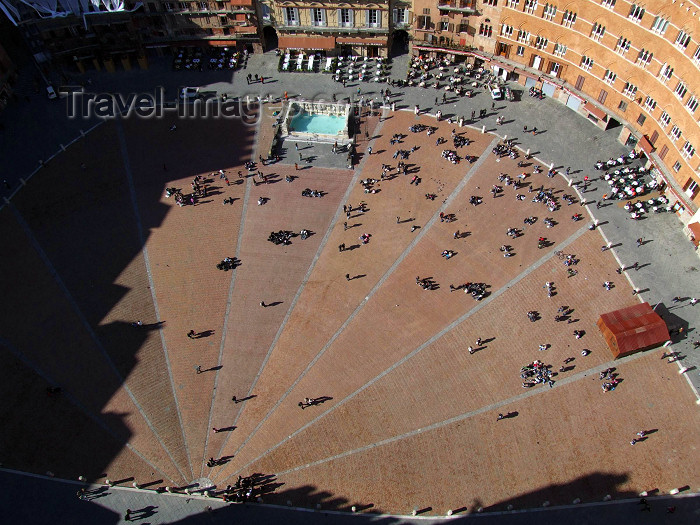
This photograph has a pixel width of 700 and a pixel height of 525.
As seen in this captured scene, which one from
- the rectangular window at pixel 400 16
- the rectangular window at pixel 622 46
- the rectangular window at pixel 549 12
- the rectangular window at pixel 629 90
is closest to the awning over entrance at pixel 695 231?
the rectangular window at pixel 629 90

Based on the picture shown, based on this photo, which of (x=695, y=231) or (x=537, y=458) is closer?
(x=537, y=458)

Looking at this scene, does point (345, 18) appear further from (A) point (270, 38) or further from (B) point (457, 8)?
(B) point (457, 8)

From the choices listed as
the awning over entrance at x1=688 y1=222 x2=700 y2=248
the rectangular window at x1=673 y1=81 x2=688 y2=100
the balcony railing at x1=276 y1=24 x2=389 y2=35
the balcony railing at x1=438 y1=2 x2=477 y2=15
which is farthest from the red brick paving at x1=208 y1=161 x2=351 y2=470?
the awning over entrance at x1=688 y1=222 x2=700 y2=248

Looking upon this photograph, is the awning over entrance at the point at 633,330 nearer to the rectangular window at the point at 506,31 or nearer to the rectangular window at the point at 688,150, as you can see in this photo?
the rectangular window at the point at 688,150

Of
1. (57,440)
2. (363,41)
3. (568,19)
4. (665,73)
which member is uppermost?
(363,41)

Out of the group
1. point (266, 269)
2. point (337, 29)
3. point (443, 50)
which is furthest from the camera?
point (337, 29)

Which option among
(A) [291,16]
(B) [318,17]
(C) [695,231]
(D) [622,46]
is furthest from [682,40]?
(A) [291,16]

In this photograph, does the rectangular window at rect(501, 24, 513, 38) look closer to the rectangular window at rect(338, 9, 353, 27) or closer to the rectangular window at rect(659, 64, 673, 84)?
the rectangular window at rect(659, 64, 673, 84)

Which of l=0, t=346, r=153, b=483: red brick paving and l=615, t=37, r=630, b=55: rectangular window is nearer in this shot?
l=0, t=346, r=153, b=483: red brick paving
